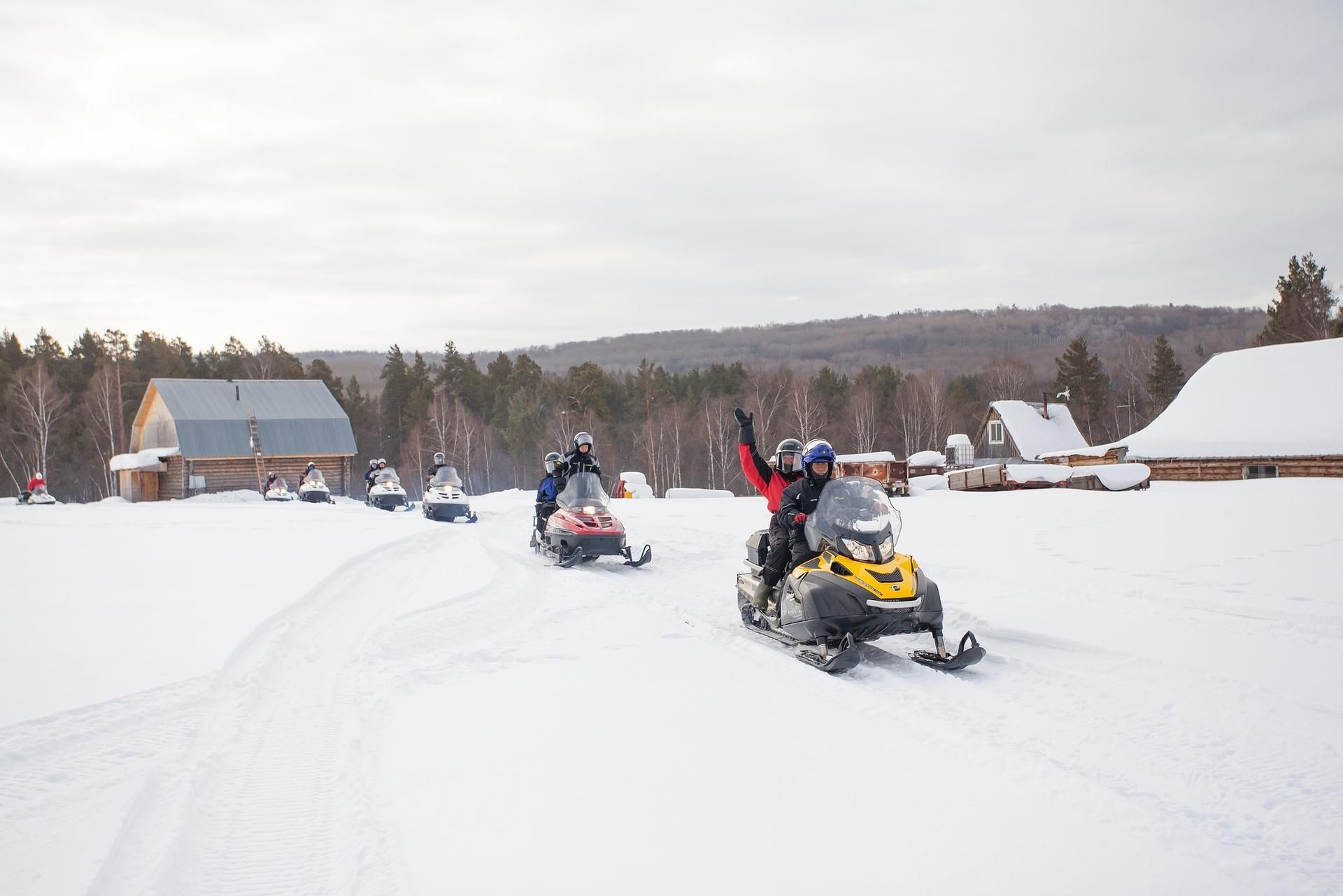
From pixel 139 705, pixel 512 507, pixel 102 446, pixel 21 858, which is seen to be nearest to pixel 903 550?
pixel 139 705

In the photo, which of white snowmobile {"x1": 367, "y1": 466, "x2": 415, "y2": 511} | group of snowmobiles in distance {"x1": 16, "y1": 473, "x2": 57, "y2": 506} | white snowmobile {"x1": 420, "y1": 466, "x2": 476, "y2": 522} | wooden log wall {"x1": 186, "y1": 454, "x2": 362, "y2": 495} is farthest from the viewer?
wooden log wall {"x1": 186, "y1": 454, "x2": 362, "y2": 495}

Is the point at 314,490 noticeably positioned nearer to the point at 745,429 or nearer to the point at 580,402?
the point at 745,429

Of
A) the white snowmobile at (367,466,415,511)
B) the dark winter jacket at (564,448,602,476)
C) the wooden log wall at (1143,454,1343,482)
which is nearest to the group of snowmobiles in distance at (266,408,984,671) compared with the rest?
the dark winter jacket at (564,448,602,476)

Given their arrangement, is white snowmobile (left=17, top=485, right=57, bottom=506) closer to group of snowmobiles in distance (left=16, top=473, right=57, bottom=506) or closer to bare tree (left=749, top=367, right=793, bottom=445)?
group of snowmobiles in distance (left=16, top=473, right=57, bottom=506)

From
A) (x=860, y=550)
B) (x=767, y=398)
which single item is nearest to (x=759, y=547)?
(x=860, y=550)

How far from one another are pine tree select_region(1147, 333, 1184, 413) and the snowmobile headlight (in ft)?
197

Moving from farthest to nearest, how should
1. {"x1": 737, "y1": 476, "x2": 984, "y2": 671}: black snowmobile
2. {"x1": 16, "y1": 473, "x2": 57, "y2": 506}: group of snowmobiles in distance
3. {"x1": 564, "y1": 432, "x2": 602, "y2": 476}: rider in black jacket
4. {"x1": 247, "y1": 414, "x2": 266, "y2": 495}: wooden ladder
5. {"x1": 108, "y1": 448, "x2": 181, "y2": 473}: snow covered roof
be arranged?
{"x1": 247, "y1": 414, "x2": 266, "y2": 495}: wooden ladder < {"x1": 108, "y1": 448, "x2": 181, "y2": 473}: snow covered roof < {"x1": 16, "y1": 473, "x2": 57, "y2": 506}: group of snowmobiles in distance < {"x1": 564, "y1": 432, "x2": 602, "y2": 476}: rider in black jacket < {"x1": 737, "y1": 476, "x2": 984, "y2": 671}: black snowmobile

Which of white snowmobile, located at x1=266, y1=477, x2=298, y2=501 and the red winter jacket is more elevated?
the red winter jacket

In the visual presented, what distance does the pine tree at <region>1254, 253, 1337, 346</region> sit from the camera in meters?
48.4

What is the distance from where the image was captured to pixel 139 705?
5.31 metres

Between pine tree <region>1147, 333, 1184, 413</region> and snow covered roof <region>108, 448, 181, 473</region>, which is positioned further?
pine tree <region>1147, 333, 1184, 413</region>

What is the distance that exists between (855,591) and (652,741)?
2468 mm

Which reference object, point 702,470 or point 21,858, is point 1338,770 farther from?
point 702,470

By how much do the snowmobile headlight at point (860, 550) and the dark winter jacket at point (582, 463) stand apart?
765cm
